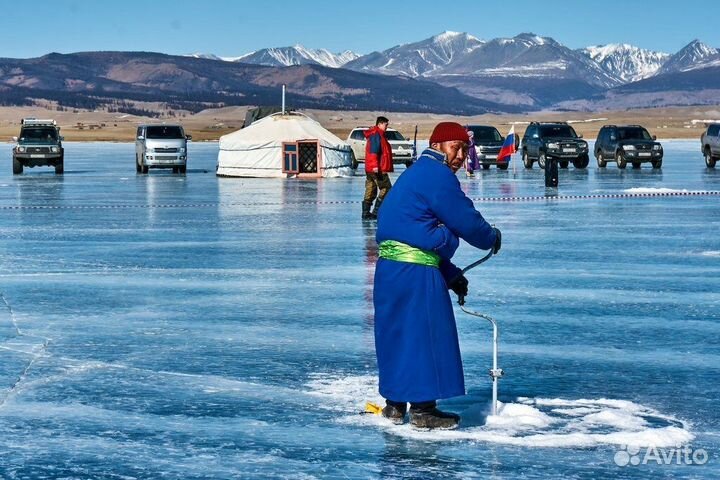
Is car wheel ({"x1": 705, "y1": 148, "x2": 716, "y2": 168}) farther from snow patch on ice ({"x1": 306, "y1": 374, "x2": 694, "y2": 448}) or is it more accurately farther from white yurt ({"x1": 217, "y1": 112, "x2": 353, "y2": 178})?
snow patch on ice ({"x1": 306, "y1": 374, "x2": 694, "y2": 448})

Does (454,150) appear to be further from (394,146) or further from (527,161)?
(394,146)


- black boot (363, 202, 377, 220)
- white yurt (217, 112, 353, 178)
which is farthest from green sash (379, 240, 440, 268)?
white yurt (217, 112, 353, 178)

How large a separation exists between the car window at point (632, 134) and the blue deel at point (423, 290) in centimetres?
4370

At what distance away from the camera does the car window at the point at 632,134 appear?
1968 inches

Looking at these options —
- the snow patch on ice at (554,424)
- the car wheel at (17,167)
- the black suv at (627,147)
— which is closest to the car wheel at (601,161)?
the black suv at (627,147)

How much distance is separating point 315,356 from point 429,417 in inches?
100

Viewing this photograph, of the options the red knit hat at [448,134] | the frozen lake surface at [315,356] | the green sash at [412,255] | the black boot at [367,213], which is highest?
Answer: the red knit hat at [448,134]

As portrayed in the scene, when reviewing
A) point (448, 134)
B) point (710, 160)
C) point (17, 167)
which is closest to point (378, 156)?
point (448, 134)

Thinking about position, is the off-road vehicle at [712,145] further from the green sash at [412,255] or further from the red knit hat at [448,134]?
the green sash at [412,255]

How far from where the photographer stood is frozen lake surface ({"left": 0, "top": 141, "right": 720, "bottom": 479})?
692 cm

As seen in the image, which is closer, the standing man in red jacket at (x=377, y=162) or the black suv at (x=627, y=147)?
the standing man in red jacket at (x=377, y=162)

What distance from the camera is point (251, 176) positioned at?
45.9 metres

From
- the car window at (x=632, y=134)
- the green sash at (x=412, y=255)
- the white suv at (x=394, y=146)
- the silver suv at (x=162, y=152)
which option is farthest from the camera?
the white suv at (x=394, y=146)

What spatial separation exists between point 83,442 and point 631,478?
9.51 ft
